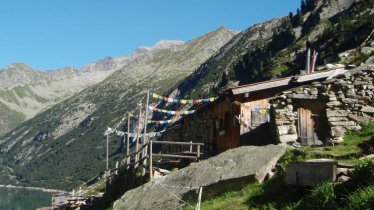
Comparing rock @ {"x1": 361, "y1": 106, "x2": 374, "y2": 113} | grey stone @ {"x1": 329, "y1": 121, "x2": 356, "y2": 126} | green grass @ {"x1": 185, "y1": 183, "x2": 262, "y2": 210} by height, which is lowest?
green grass @ {"x1": 185, "y1": 183, "x2": 262, "y2": 210}

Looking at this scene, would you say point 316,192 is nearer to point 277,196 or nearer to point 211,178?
point 277,196

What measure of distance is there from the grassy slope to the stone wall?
2.62 feet

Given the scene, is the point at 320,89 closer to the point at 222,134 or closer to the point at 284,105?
the point at 284,105

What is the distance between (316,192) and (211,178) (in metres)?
7.53

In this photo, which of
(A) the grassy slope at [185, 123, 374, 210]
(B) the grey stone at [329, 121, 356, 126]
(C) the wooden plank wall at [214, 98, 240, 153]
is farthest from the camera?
(C) the wooden plank wall at [214, 98, 240, 153]

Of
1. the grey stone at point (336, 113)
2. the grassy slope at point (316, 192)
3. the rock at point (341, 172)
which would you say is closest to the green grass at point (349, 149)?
the grassy slope at point (316, 192)

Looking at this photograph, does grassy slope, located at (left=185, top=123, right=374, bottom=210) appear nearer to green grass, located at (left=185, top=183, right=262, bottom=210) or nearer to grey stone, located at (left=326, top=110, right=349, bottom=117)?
green grass, located at (left=185, top=183, right=262, bottom=210)

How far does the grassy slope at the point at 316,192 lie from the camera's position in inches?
420

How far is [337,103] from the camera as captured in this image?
22.7 meters

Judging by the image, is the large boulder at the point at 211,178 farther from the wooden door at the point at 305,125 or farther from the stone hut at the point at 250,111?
the stone hut at the point at 250,111

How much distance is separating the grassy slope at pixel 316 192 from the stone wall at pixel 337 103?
0.80 m

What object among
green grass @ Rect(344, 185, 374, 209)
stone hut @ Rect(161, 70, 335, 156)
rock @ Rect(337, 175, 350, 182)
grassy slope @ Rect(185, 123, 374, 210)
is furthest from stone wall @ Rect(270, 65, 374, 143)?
green grass @ Rect(344, 185, 374, 209)

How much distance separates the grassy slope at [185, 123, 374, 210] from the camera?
10.7m

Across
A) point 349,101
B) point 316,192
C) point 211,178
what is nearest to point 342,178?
point 316,192
